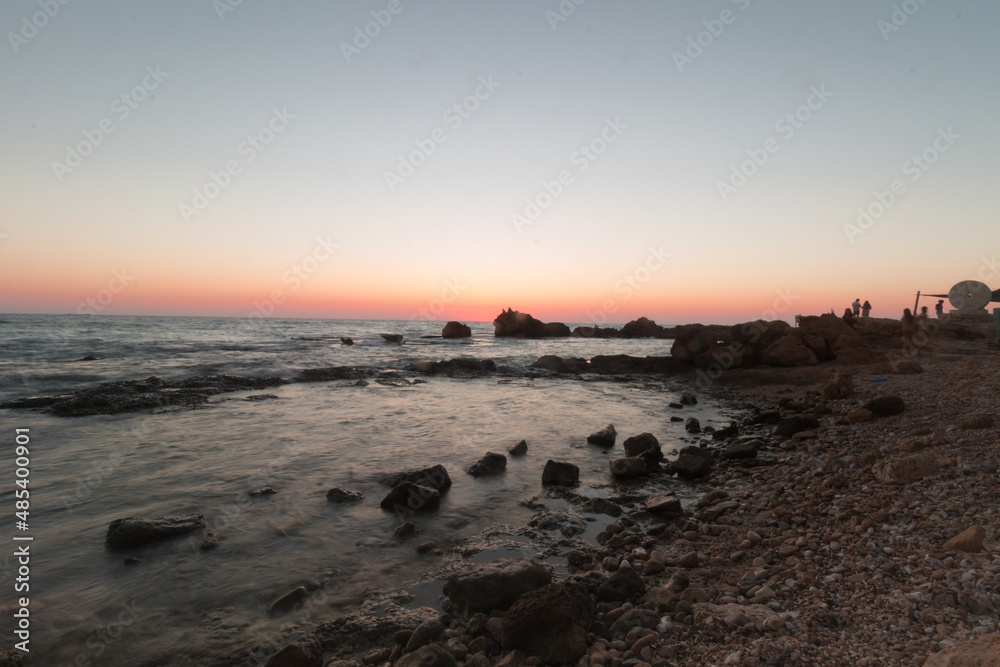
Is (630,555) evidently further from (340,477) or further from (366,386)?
(366,386)

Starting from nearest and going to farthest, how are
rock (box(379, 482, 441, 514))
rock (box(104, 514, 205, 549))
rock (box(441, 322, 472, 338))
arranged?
rock (box(104, 514, 205, 549))
rock (box(379, 482, 441, 514))
rock (box(441, 322, 472, 338))

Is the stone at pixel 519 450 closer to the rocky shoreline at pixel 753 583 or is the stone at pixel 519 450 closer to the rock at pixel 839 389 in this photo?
the rocky shoreline at pixel 753 583

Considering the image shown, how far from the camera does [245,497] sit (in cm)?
718

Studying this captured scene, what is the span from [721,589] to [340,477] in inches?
247

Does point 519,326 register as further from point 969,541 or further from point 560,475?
point 969,541

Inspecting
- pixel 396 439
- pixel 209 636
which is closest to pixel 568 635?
pixel 209 636

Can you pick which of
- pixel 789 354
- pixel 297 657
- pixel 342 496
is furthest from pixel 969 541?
pixel 789 354

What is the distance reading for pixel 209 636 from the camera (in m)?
4.04

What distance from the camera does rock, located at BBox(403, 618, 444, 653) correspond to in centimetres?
378

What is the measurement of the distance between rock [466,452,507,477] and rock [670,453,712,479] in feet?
10.4

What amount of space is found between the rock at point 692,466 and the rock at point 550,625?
510cm

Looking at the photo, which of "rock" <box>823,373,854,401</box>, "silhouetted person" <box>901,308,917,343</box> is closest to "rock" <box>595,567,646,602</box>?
"rock" <box>823,373,854,401</box>

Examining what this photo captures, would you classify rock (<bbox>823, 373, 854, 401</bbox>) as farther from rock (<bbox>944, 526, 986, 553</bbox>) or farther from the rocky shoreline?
rock (<bbox>944, 526, 986, 553</bbox>)

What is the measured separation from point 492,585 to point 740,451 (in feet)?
22.6
